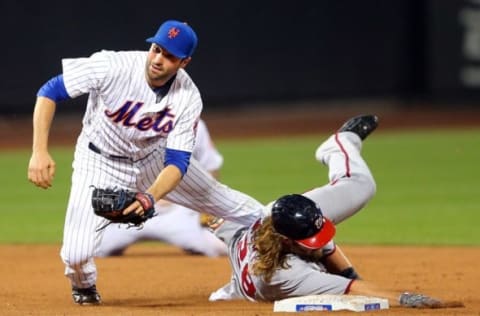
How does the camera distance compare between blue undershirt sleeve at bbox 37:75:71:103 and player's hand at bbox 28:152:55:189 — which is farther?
blue undershirt sleeve at bbox 37:75:71:103

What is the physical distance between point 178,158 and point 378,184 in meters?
6.54

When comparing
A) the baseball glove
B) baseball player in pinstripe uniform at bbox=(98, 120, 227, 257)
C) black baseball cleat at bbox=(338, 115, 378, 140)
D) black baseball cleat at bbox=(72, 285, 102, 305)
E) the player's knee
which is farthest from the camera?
baseball player in pinstripe uniform at bbox=(98, 120, 227, 257)

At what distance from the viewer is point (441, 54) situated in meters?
18.7

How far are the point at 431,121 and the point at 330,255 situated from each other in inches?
504

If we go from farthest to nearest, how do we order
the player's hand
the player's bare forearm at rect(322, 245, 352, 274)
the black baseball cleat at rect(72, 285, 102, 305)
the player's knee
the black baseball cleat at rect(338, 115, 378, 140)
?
the black baseball cleat at rect(338, 115, 378, 140) → the player's bare forearm at rect(322, 245, 352, 274) → the black baseball cleat at rect(72, 285, 102, 305) → the player's knee → the player's hand

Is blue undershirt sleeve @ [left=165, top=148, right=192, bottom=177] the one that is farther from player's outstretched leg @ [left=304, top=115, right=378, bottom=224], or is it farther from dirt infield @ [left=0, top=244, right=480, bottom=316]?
player's outstretched leg @ [left=304, top=115, right=378, bottom=224]

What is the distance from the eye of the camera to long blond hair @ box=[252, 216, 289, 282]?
588cm

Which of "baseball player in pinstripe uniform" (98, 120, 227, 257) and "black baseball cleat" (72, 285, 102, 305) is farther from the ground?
"black baseball cleat" (72, 285, 102, 305)

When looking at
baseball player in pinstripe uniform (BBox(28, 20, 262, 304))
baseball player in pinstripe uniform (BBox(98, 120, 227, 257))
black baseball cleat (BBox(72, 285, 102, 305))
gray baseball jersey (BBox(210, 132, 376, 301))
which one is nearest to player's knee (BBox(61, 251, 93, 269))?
baseball player in pinstripe uniform (BBox(28, 20, 262, 304))

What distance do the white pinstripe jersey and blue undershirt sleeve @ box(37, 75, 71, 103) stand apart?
0.09 ft

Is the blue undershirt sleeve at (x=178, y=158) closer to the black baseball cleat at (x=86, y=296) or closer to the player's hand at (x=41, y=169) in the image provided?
the player's hand at (x=41, y=169)

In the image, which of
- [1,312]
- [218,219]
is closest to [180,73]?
[218,219]

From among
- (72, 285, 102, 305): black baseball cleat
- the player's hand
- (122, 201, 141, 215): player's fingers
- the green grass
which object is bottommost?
the green grass

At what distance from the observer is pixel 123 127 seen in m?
6.22
